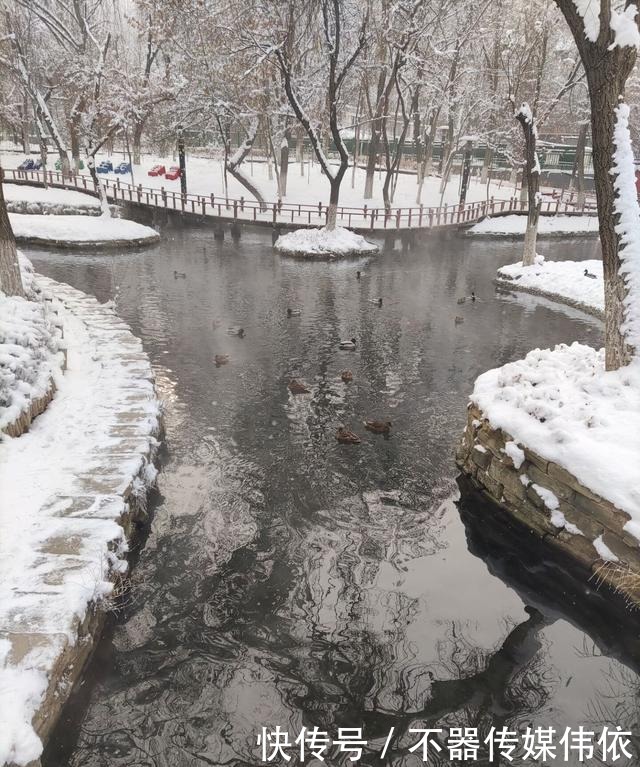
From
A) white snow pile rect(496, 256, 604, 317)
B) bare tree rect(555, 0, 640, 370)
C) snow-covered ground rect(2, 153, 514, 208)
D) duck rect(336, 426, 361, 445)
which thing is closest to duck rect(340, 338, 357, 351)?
duck rect(336, 426, 361, 445)

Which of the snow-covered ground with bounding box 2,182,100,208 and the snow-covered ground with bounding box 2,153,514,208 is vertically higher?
A: the snow-covered ground with bounding box 2,153,514,208

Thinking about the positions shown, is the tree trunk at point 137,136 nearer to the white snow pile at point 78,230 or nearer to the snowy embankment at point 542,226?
the white snow pile at point 78,230

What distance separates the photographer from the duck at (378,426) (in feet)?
29.3

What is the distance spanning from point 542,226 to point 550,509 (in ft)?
97.7

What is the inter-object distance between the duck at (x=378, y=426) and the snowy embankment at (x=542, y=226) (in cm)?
2422

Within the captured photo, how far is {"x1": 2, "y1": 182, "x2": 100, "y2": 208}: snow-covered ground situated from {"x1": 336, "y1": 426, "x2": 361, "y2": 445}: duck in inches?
965

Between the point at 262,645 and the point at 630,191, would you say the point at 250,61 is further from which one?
the point at 262,645

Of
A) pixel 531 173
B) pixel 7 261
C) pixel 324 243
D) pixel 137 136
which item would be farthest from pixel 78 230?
pixel 137 136

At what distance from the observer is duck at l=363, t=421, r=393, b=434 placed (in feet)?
29.3

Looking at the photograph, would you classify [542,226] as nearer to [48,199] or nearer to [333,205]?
[333,205]

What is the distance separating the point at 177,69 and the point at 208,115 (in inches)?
101

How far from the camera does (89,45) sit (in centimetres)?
3478

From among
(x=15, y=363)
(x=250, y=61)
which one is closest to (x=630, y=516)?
(x=15, y=363)

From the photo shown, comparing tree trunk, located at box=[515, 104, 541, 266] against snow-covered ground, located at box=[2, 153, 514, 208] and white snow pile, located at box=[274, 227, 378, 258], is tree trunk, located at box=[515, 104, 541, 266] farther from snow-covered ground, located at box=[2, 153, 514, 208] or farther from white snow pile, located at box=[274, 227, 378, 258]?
snow-covered ground, located at box=[2, 153, 514, 208]
